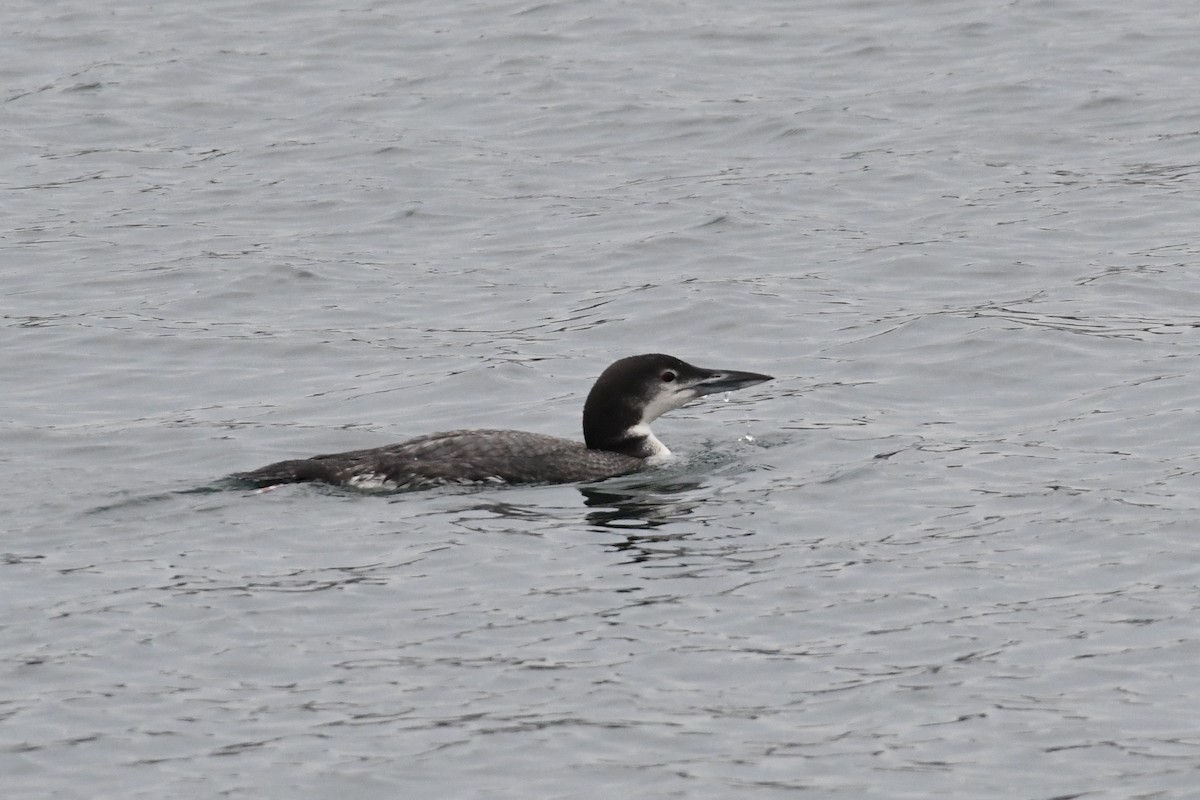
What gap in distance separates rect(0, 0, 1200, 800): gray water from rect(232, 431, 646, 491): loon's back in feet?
0.50

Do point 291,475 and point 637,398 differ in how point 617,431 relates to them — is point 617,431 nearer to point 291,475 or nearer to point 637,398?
point 637,398

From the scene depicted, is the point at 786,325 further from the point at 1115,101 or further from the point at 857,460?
the point at 1115,101

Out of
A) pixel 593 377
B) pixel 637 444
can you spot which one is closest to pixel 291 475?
pixel 637 444

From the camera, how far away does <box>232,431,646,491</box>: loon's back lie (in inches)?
455

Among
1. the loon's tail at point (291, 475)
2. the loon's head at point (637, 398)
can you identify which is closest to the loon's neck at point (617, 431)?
the loon's head at point (637, 398)

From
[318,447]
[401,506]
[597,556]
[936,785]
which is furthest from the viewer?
[318,447]

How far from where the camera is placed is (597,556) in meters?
10.3

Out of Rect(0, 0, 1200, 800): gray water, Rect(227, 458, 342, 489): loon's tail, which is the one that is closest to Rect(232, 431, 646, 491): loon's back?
Rect(227, 458, 342, 489): loon's tail

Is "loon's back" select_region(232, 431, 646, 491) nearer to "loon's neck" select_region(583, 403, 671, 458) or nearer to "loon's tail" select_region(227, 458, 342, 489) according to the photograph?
"loon's tail" select_region(227, 458, 342, 489)

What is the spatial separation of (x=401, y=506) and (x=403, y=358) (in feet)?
11.5

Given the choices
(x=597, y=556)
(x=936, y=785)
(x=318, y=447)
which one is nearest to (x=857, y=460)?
(x=597, y=556)

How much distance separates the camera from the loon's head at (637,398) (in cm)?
1238

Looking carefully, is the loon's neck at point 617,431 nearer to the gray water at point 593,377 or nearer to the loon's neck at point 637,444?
the loon's neck at point 637,444

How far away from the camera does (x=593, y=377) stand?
14.2 m
